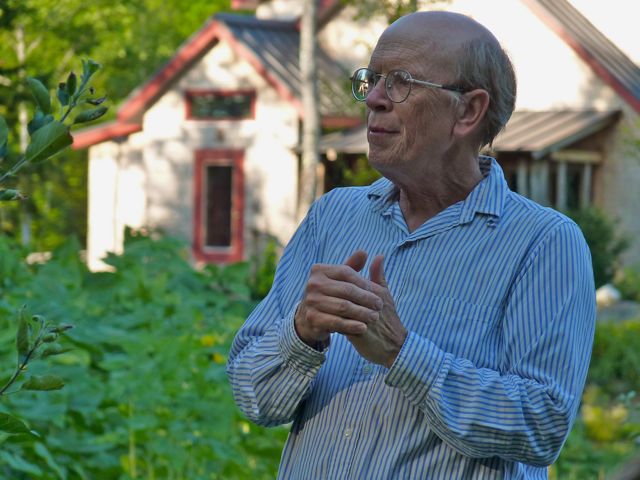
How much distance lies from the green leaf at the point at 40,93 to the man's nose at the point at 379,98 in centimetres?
79

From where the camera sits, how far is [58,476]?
407 cm

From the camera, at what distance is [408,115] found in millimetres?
2605

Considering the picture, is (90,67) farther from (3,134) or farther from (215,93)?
(215,93)

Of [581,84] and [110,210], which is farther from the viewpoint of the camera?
[110,210]

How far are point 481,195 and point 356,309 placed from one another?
0.47m

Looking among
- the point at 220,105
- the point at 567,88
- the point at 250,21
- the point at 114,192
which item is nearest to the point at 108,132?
the point at 114,192

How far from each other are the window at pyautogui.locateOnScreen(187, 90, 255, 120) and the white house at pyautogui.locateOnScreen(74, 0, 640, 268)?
0.03 meters

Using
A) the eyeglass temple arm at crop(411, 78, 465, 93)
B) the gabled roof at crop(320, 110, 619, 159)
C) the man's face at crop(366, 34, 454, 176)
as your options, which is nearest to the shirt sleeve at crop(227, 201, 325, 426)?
the man's face at crop(366, 34, 454, 176)

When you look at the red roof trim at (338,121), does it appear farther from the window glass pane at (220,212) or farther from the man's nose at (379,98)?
the man's nose at (379,98)

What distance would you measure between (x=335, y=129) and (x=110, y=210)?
19.6 feet

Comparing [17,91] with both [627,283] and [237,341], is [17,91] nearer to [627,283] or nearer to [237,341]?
[237,341]

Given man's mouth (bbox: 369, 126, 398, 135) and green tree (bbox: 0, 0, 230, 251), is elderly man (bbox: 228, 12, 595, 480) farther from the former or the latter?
green tree (bbox: 0, 0, 230, 251)

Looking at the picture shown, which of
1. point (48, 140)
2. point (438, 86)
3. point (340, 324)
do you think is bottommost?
point (340, 324)

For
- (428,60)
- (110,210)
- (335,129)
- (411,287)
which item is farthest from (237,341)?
(110,210)
